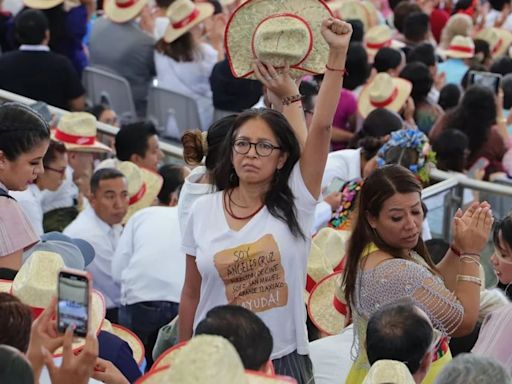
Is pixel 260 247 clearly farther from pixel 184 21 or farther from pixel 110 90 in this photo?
pixel 184 21

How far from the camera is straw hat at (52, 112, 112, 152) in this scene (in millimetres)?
7266

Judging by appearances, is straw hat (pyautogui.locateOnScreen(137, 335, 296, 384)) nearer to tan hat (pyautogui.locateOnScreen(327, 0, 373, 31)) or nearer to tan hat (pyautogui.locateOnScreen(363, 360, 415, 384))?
tan hat (pyautogui.locateOnScreen(363, 360, 415, 384))

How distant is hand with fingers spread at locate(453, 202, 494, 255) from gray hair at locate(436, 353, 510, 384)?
1191mm

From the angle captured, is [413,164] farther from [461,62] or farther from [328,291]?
[461,62]

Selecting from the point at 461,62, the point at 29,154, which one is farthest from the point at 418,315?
the point at 461,62

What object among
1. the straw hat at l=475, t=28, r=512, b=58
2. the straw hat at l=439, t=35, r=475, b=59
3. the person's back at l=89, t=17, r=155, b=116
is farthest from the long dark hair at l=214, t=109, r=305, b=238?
the straw hat at l=475, t=28, r=512, b=58

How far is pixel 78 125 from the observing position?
7.28 metres

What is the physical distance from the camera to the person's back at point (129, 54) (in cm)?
970

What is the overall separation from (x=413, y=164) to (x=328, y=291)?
4.04 feet

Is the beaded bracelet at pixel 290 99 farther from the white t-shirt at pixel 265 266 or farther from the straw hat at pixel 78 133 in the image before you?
the straw hat at pixel 78 133

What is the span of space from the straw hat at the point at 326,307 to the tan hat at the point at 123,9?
5163 mm

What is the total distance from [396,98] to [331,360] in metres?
4.24

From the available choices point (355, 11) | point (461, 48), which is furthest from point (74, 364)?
point (355, 11)

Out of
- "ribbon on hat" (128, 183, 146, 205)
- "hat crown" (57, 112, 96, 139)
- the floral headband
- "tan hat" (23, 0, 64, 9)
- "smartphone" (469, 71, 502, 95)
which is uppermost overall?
the floral headband
